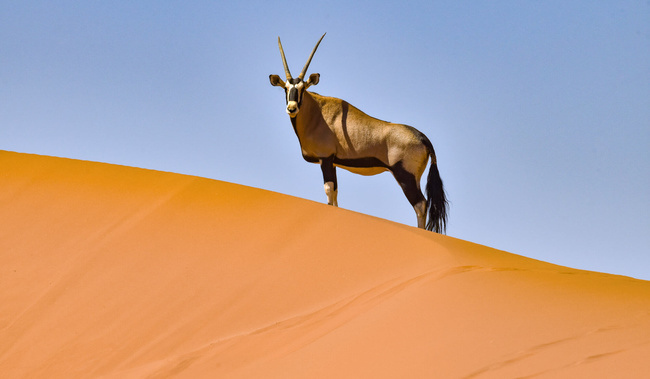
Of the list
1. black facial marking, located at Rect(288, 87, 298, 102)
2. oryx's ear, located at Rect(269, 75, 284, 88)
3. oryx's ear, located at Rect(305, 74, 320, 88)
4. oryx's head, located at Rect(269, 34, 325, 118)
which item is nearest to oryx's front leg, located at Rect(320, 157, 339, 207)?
oryx's head, located at Rect(269, 34, 325, 118)

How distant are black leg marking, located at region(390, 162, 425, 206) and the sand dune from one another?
229 centimetres

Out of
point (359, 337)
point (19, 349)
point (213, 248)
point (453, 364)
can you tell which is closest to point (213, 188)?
point (213, 248)

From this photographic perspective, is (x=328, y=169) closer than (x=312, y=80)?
Yes

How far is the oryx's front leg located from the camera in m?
10.1

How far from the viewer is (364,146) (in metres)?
10.4

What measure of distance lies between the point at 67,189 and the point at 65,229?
1.12 meters

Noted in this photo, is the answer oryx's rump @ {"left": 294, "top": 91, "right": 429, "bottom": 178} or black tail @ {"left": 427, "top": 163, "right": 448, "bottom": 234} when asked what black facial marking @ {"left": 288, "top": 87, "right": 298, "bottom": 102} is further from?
black tail @ {"left": 427, "top": 163, "right": 448, "bottom": 234}

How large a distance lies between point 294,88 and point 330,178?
1.26 meters

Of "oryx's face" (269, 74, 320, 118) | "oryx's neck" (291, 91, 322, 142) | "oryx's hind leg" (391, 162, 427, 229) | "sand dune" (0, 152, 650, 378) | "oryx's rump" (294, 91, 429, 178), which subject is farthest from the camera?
"oryx's neck" (291, 91, 322, 142)

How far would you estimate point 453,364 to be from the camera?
4.43 meters

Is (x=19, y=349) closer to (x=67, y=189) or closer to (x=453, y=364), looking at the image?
(x=67, y=189)

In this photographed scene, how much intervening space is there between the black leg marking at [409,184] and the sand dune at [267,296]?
2.29 metres

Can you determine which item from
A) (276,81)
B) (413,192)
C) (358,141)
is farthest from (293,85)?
(413,192)

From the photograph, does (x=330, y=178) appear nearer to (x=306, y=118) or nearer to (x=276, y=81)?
(x=306, y=118)
